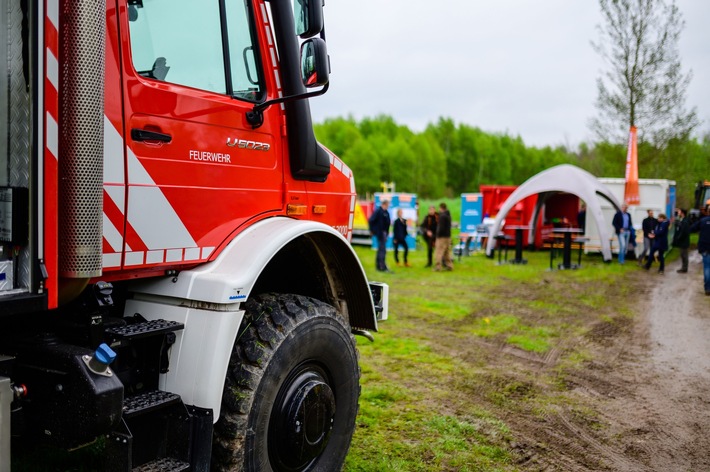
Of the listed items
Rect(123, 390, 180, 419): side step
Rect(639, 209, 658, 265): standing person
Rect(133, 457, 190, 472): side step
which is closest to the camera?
Rect(123, 390, 180, 419): side step

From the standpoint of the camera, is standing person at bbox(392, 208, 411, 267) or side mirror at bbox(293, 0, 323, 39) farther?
standing person at bbox(392, 208, 411, 267)

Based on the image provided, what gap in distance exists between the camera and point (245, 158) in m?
3.34

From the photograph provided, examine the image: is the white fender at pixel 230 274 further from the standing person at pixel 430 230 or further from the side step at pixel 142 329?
the standing person at pixel 430 230

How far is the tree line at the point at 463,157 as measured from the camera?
90.0ft

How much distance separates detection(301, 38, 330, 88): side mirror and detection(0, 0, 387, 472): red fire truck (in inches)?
0.4

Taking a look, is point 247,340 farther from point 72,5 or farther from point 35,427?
point 72,5

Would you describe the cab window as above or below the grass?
above

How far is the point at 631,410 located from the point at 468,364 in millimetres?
1969

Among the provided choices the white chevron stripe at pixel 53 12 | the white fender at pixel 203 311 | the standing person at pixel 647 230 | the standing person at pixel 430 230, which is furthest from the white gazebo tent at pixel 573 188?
the white chevron stripe at pixel 53 12

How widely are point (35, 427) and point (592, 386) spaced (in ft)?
18.9

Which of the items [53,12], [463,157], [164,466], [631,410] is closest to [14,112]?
[53,12]

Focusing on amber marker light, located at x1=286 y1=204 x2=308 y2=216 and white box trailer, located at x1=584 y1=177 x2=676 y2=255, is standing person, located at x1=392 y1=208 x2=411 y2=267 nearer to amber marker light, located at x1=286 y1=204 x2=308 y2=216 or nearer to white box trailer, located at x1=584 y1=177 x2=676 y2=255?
white box trailer, located at x1=584 y1=177 x2=676 y2=255

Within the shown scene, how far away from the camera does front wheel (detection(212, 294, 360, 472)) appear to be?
298 cm

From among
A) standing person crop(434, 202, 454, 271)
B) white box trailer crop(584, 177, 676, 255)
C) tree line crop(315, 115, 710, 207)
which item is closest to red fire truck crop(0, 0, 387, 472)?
standing person crop(434, 202, 454, 271)
